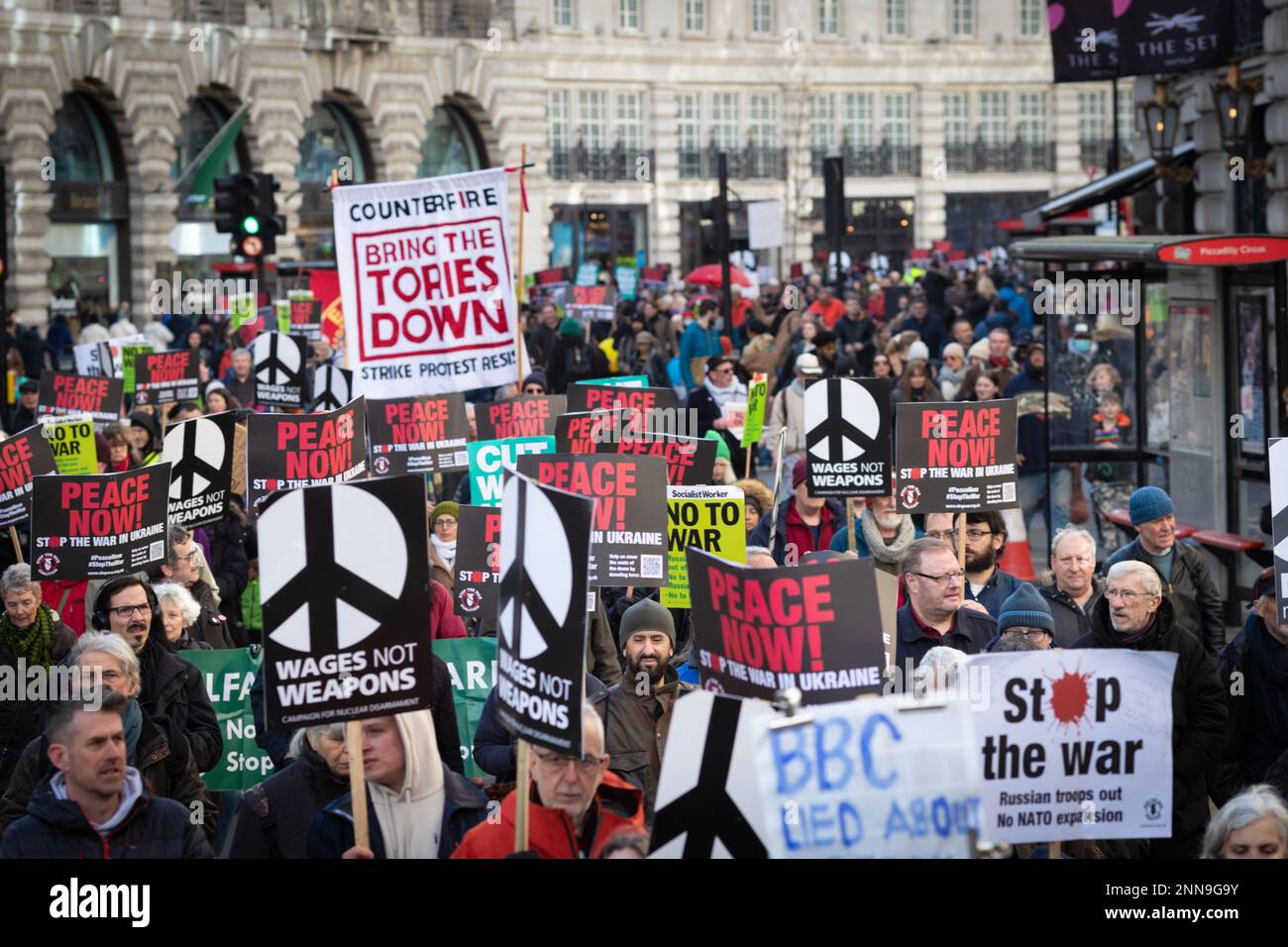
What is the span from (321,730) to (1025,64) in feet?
171

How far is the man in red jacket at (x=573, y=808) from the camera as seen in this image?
569cm

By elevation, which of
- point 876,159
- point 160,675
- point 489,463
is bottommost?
point 160,675

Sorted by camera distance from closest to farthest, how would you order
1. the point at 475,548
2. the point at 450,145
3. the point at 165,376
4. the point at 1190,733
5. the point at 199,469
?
1. the point at 1190,733
2. the point at 475,548
3. the point at 199,469
4. the point at 165,376
5. the point at 450,145

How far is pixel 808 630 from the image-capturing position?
6074 mm

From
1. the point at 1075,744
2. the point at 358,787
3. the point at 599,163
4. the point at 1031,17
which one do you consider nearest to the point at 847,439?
the point at 1075,744

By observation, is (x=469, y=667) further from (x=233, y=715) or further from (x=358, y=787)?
(x=358, y=787)

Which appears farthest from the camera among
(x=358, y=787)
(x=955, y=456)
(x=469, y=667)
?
(x=955, y=456)

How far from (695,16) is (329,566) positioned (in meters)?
48.2

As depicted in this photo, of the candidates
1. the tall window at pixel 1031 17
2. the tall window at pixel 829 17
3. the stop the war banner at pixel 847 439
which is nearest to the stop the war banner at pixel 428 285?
the stop the war banner at pixel 847 439

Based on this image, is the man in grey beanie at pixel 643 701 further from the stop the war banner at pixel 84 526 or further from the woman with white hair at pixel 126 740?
the stop the war banner at pixel 84 526

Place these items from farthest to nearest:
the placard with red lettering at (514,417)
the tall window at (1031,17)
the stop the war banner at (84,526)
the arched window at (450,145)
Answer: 1. the tall window at (1031,17)
2. the arched window at (450,145)
3. the placard with red lettering at (514,417)
4. the stop the war banner at (84,526)

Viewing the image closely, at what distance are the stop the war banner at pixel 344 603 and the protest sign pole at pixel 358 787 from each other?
0.24 ft

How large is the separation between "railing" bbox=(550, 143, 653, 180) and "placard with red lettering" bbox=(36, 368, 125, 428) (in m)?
35.3

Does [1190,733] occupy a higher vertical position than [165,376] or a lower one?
lower
